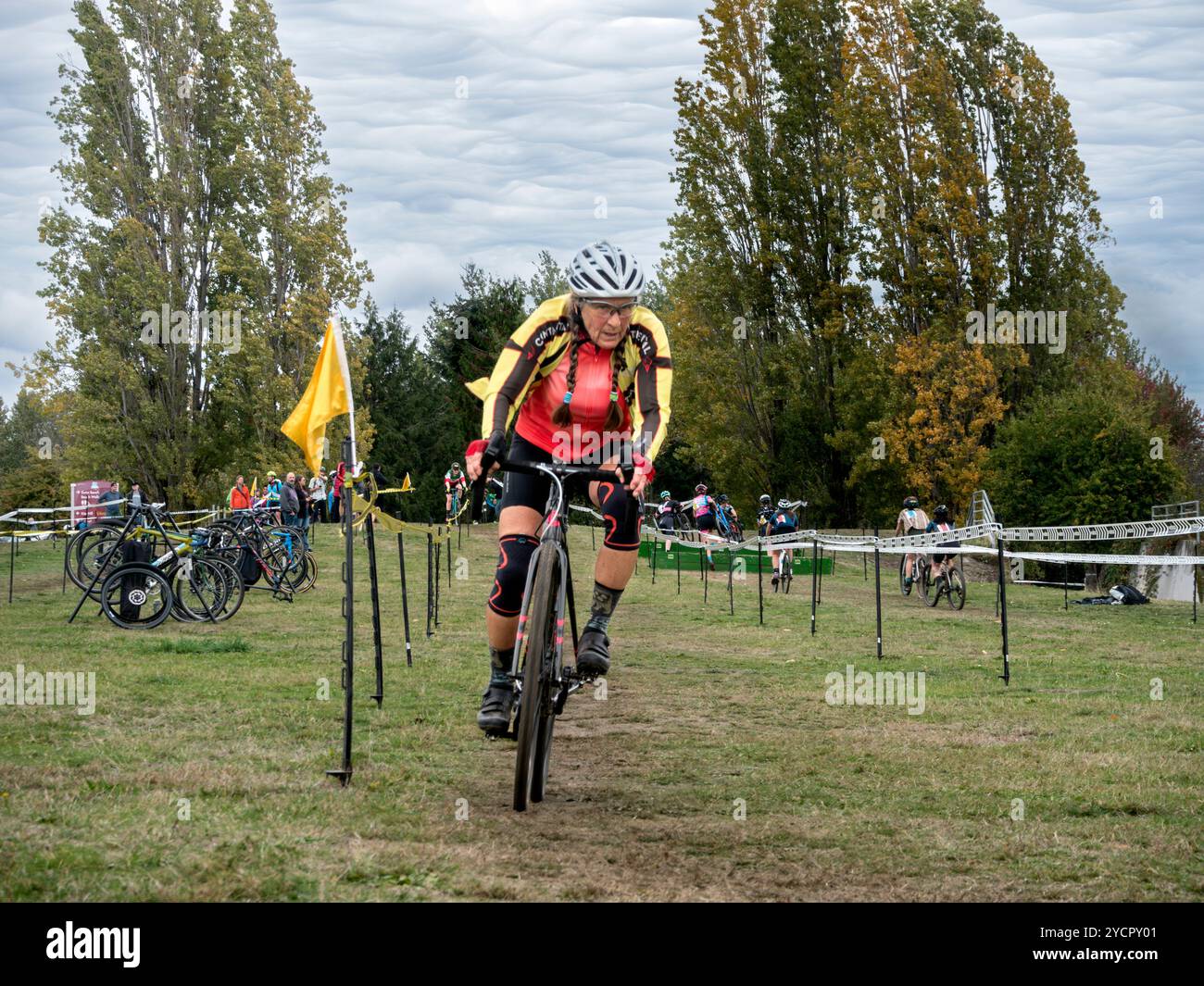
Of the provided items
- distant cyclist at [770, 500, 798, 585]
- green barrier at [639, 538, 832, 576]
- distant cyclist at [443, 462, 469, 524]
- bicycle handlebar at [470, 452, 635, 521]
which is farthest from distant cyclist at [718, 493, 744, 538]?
bicycle handlebar at [470, 452, 635, 521]

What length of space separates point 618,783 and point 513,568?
120 cm

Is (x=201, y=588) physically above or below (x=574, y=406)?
below

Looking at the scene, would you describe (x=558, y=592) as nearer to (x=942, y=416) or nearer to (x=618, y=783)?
(x=618, y=783)

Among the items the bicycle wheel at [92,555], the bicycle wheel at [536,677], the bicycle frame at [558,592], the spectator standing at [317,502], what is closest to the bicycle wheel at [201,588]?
the bicycle wheel at [92,555]

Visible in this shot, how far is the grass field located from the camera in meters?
4.50

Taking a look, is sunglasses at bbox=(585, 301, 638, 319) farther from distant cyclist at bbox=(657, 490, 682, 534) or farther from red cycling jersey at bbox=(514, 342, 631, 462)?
distant cyclist at bbox=(657, 490, 682, 534)

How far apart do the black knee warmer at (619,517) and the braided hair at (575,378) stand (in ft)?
1.25

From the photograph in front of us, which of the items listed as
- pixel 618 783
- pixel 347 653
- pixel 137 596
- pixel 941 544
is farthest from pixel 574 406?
pixel 941 544

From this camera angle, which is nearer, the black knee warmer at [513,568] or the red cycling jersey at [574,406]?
the black knee warmer at [513,568]

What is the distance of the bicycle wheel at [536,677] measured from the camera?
549 cm

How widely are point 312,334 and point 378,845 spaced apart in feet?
132

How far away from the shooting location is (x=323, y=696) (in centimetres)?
925

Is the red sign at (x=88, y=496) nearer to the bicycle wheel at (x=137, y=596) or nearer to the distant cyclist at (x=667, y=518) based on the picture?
the distant cyclist at (x=667, y=518)

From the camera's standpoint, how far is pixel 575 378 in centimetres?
650
